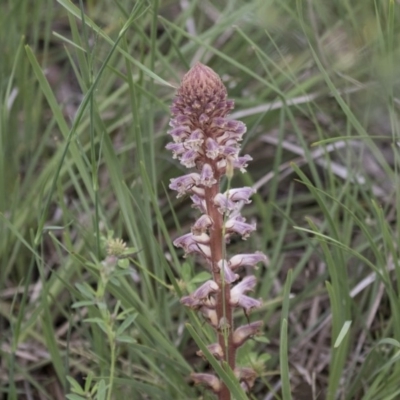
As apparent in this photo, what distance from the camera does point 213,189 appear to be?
1.78 m

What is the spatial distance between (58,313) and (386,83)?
4.59 ft

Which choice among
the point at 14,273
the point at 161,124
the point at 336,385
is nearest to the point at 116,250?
the point at 336,385

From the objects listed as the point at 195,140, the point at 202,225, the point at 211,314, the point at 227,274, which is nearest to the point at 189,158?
the point at 195,140

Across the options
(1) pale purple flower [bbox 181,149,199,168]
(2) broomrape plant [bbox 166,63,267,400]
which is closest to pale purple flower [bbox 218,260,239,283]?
(2) broomrape plant [bbox 166,63,267,400]

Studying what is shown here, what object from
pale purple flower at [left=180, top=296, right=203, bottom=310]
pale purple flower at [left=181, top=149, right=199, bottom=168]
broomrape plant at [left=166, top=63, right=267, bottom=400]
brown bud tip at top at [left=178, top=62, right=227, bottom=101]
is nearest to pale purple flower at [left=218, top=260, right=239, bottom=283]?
broomrape plant at [left=166, top=63, right=267, bottom=400]

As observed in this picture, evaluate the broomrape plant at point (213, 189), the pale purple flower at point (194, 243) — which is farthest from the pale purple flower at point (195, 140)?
the pale purple flower at point (194, 243)

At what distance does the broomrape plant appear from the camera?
1730 millimetres

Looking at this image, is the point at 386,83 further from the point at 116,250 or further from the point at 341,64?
the point at 116,250

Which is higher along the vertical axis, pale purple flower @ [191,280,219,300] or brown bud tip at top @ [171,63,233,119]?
brown bud tip at top @ [171,63,233,119]

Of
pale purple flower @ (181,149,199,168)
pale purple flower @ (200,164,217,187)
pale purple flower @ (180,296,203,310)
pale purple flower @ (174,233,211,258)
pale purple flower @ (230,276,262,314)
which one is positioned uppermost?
pale purple flower @ (181,149,199,168)

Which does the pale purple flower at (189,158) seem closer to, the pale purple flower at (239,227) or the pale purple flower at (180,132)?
the pale purple flower at (180,132)

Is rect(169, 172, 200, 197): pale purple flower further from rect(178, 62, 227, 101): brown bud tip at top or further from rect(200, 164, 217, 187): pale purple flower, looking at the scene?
rect(178, 62, 227, 101): brown bud tip at top

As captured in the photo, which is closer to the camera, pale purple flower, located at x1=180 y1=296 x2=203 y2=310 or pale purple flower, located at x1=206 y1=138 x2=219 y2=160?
pale purple flower, located at x1=206 y1=138 x2=219 y2=160

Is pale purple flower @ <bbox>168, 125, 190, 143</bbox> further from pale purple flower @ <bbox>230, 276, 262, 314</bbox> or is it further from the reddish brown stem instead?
pale purple flower @ <bbox>230, 276, 262, 314</bbox>
